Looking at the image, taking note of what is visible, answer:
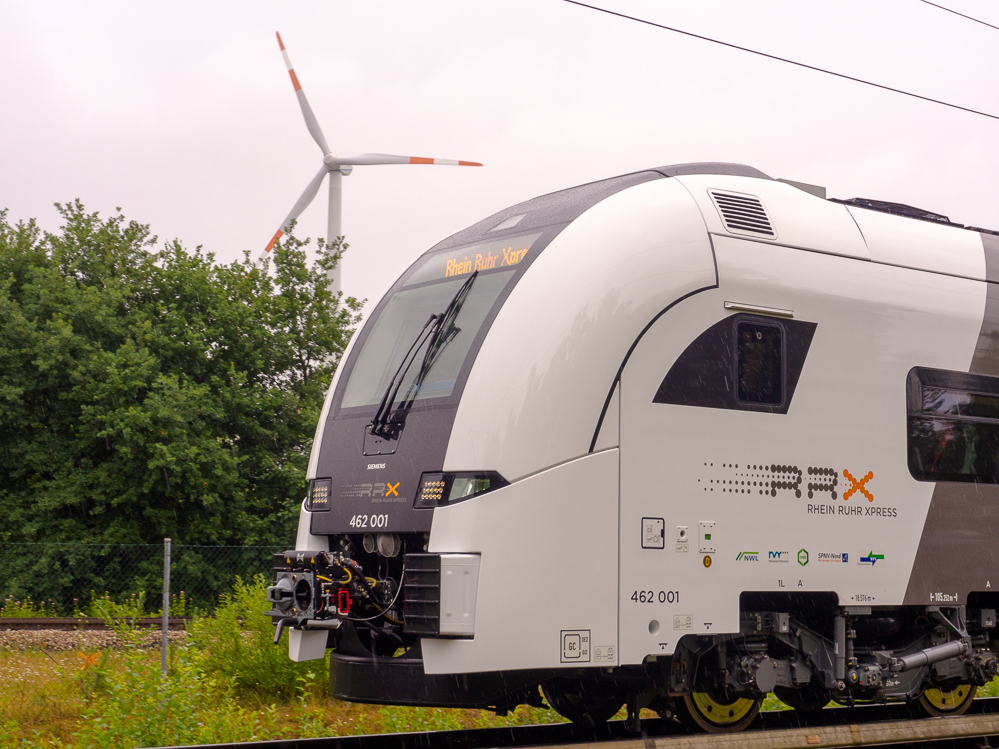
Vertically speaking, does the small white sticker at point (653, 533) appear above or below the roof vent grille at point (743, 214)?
below

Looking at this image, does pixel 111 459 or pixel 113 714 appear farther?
pixel 111 459

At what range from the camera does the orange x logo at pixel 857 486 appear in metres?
7.64

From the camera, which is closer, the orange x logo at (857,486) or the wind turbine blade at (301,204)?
the orange x logo at (857,486)

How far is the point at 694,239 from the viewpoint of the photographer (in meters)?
7.22

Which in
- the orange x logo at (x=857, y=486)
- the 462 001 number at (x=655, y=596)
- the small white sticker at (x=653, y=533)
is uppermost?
the orange x logo at (x=857, y=486)

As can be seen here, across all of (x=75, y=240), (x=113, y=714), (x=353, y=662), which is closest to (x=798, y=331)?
(x=353, y=662)

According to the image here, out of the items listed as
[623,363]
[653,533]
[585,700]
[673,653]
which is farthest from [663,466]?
[585,700]

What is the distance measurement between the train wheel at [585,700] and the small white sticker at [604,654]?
0.92 metres

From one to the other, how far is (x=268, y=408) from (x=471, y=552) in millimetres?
19357

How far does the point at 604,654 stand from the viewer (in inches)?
258

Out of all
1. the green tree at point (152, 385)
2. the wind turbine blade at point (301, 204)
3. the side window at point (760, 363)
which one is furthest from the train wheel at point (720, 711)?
the wind turbine blade at point (301, 204)

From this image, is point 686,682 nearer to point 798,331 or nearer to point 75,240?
point 798,331

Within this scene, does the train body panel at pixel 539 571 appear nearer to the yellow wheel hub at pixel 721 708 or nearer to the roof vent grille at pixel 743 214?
the yellow wheel hub at pixel 721 708


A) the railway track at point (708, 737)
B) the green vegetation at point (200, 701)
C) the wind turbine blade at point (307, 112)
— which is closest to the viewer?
the railway track at point (708, 737)
